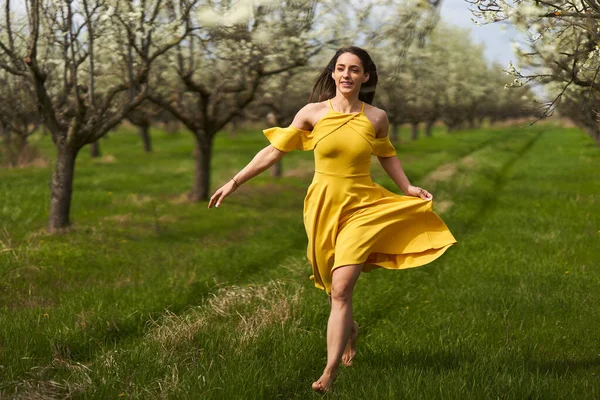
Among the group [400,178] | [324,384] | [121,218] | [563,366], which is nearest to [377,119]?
[400,178]

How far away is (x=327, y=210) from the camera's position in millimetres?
4703

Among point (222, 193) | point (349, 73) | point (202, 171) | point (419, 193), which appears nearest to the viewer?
point (349, 73)

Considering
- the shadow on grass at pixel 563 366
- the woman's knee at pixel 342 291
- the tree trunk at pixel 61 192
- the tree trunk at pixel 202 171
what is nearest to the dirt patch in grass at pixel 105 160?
the tree trunk at pixel 202 171

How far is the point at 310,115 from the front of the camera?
188 inches

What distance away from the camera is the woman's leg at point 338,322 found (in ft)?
14.3

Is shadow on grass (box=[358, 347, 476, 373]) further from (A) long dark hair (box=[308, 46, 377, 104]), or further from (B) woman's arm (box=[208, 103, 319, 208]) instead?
(A) long dark hair (box=[308, 46, 377, 104])

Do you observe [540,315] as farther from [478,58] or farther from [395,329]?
[478,58]

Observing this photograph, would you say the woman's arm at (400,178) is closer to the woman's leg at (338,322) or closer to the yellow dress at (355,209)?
the yellow dress at (355,209)

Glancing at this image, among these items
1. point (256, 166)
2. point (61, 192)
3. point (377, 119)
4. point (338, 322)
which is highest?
point (377, 119)

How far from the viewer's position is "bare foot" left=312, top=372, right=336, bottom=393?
435 cm

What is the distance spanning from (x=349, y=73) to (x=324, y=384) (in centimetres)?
215

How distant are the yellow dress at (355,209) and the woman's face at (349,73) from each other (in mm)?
191

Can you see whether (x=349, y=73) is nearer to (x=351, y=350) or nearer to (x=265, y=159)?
(x=265, y=159)

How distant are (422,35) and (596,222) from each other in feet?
29.2
